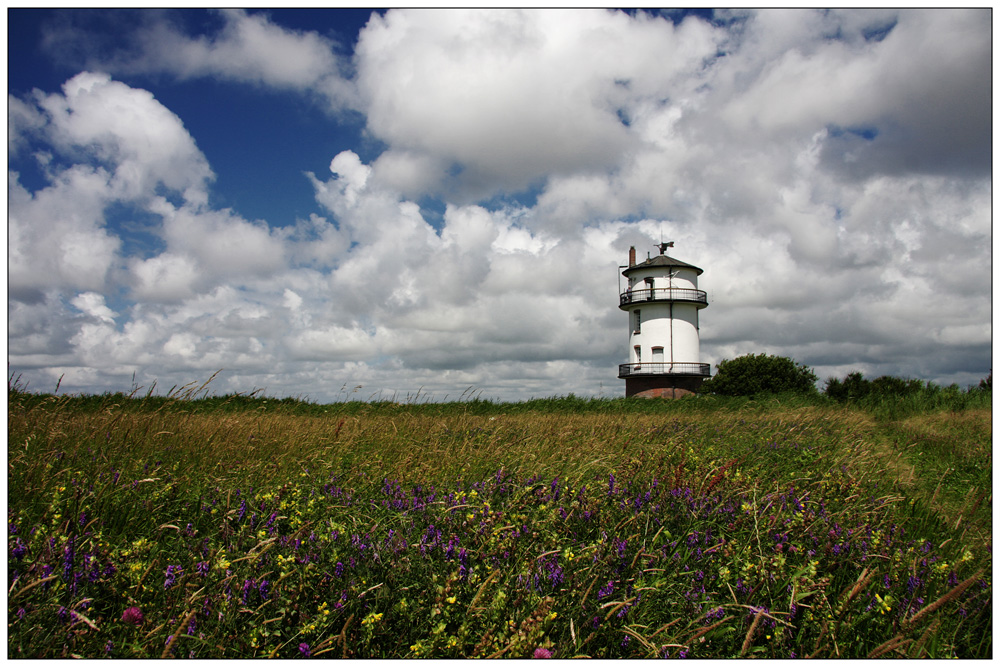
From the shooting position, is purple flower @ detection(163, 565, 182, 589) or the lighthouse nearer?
purple flower @ detection(163, 565, 182, 589)

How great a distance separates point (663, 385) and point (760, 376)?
20.0ft

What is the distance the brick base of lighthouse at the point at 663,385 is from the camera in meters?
34.7

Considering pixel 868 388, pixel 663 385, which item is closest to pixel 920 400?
pixel 868 388

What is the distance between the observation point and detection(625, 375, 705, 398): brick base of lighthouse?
114 feet

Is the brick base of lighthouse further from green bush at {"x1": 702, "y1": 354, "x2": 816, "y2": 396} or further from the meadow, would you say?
the meadow

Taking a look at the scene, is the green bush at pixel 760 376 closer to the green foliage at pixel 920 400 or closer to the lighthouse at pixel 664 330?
the lighthouse at pixel 664 330

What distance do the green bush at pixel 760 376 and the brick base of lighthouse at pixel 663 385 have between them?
118cm

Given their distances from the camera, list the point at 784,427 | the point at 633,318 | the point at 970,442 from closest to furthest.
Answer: the point at 784,427 → the point at 970,442 → the point at 633,318

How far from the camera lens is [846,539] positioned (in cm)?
345

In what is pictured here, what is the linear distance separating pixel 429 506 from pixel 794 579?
227cm

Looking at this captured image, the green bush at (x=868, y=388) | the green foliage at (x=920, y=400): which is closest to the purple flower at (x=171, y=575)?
the green foliage at (x=920, y=400)

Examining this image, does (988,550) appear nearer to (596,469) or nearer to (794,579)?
(794,579)

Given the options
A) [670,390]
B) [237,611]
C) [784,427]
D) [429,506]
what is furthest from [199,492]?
[670,390]

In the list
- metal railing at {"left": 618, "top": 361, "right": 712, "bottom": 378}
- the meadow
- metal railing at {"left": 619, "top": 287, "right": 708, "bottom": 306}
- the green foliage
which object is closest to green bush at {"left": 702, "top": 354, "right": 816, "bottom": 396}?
metal railing at {"left": 618, "top": 361, "right": 712, "bottom": 378}
